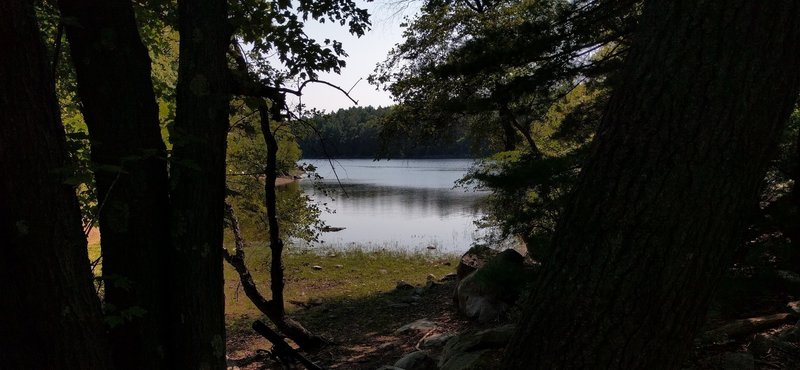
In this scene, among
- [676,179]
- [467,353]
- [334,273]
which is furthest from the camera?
[334,273]

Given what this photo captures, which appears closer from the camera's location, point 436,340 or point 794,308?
point 794,308

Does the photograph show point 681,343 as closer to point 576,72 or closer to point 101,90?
point 101,90

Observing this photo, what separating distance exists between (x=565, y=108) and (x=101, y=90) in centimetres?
1158

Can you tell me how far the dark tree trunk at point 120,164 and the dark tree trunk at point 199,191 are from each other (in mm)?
98

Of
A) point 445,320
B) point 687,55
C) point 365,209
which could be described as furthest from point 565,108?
point 365,209

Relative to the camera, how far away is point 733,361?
3.19 metres

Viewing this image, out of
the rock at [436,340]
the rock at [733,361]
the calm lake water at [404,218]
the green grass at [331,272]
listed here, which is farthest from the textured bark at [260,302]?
the rock at [733,361]

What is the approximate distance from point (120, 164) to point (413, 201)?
32.9 m

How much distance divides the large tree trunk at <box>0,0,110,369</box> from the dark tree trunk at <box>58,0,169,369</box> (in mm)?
349

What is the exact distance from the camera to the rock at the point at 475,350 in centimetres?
392

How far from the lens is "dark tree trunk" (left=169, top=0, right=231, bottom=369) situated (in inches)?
83.2

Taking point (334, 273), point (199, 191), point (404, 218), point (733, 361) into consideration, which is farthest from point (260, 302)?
point (404, 218)

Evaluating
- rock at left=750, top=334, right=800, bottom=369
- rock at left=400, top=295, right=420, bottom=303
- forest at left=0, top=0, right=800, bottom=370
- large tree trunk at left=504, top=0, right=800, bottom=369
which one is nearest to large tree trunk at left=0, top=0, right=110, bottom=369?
forest at left=0, top=0, right=800, bottom=370

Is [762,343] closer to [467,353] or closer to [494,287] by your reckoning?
[467,353]
